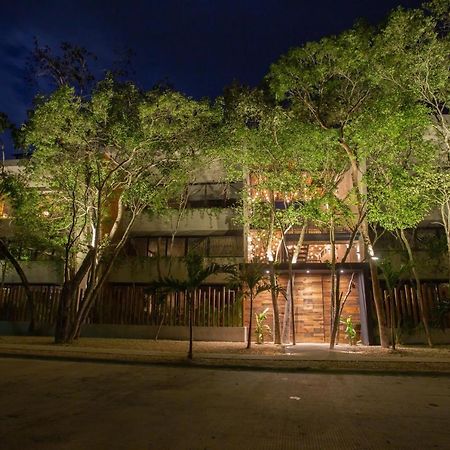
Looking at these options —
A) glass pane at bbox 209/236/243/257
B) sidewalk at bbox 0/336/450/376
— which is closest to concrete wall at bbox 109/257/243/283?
glass pane at bbox 209/236/243/257

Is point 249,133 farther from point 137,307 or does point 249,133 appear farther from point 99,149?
point 137,307

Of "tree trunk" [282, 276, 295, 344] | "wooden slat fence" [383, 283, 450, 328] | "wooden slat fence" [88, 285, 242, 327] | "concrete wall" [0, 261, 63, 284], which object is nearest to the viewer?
"wooden slat fence" [383, 283, 450, 328]

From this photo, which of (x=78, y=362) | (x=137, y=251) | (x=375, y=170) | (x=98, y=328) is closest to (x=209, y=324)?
(x=98, y=328)

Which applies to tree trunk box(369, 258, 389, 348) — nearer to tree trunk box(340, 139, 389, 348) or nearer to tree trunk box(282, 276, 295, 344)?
tree trunk box(340, 139, 389, 348)

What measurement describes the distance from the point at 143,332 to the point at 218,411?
1304 centimetres

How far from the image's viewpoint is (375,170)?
48.8 ft

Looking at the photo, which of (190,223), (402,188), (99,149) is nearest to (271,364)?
(402,188)

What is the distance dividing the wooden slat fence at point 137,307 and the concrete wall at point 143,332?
304 millimetres

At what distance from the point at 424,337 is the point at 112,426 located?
14402 millimetres

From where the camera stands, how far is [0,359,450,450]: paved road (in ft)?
13.5

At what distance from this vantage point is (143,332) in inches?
694

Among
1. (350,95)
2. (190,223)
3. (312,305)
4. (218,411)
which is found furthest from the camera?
(190,223)

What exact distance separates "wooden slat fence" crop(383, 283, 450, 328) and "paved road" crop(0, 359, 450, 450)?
805 cm

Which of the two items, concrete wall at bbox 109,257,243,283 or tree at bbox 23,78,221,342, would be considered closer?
tree at bbox 23,78,221,342
